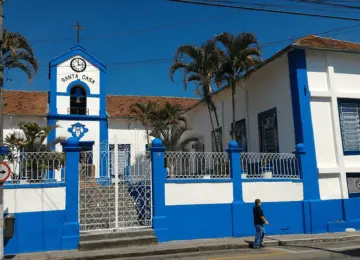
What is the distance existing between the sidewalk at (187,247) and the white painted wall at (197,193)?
114 centimetres

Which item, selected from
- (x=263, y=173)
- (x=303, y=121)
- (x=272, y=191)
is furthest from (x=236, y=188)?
(x=303, y=121)

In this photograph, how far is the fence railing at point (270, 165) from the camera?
11906mm

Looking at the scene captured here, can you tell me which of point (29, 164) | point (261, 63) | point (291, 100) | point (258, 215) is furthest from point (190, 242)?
point (261, 63)

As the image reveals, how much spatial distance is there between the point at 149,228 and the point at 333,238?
5.48m

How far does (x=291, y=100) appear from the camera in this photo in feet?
42.4

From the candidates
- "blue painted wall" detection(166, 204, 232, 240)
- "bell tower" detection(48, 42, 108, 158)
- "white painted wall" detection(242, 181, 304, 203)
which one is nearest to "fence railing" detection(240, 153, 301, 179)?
"white painted wall" detection(242, 181, 304, 203)

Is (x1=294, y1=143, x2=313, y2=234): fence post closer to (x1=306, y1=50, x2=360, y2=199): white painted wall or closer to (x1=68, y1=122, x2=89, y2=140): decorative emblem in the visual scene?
(x1=306, y1=50, x2=360, y2=199): white painted wall

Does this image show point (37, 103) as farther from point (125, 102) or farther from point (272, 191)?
point (272, 191)

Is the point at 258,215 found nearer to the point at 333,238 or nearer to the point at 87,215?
the point at 333,238

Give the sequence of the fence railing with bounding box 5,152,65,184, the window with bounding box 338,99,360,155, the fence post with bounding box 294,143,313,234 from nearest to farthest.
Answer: the fence railing with bounding box 5,152,65,184 → the fence post with bounding box 294,143,313,234 → the window with bounding box 338,99,360,155

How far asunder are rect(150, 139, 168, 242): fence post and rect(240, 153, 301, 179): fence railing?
2648 millimetres

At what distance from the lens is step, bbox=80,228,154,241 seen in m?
10.0

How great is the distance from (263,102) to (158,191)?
6258mm

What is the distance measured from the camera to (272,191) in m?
11.9
